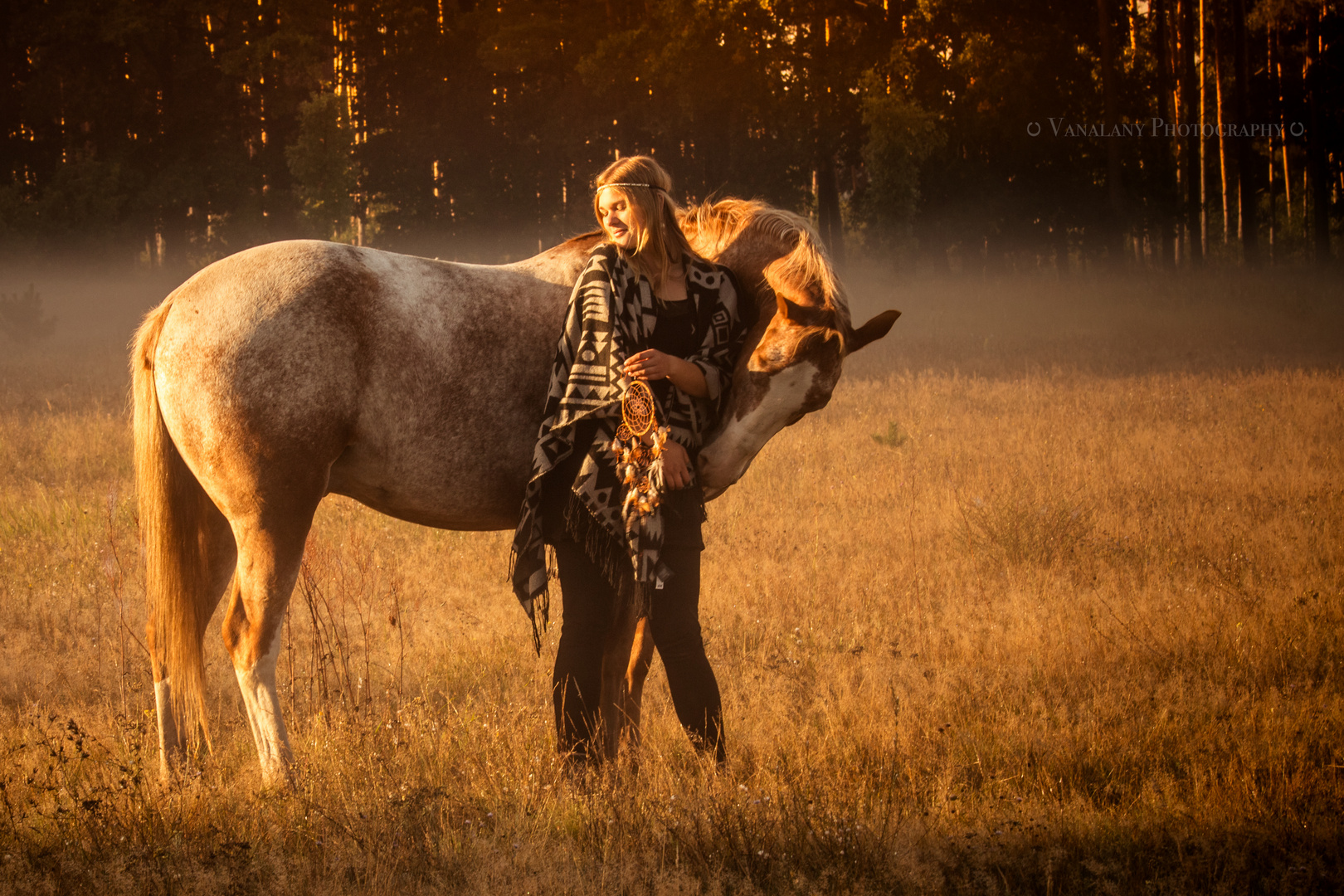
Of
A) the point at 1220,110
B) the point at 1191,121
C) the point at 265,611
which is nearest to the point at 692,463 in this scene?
the point at 265,611

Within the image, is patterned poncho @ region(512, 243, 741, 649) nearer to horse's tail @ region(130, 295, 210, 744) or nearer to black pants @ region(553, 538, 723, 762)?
black pants @ region(553, 538, 723, 762)

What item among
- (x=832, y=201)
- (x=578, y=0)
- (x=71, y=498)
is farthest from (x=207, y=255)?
(x=71, y=498)

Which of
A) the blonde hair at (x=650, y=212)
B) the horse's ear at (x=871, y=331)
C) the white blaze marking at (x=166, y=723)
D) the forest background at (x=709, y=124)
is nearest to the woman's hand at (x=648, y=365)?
the blonde hair at (x=650, y=212)

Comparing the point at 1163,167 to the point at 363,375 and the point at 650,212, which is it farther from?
the point at 363,375

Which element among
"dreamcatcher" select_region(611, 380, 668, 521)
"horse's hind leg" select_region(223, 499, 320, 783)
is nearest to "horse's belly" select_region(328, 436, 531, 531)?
"horse's hind leg" select_region(223, 499, 320, 783)

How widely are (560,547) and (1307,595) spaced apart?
4215mm

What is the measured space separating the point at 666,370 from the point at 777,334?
1.30ft

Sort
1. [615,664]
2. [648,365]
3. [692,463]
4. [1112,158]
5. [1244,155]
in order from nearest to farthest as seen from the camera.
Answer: [648,365] → [692,463] → [615,664] → [1244,155] → [1112,158]

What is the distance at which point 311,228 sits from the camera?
25875 millimetres

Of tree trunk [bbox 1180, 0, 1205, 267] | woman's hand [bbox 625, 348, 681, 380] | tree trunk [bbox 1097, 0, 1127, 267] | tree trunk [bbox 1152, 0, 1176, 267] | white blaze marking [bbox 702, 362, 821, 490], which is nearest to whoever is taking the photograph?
woman's hand [bbox 625, 348, 681, 380]

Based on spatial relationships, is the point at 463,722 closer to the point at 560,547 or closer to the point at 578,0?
the point at 560,547

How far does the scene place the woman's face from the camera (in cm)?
300

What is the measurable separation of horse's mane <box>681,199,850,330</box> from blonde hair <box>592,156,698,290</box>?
0.30 meters

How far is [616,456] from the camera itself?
2.97 metres
